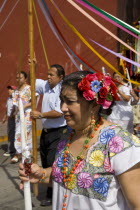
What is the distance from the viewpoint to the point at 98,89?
2402mm

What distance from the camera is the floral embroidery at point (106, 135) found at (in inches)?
89.5

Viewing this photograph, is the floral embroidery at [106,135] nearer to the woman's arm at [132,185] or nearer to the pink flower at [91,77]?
the woman's arm at [132,185]

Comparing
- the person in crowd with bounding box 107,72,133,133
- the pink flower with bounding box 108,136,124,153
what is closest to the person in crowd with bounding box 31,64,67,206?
the person in crowd with bounding box 107,72,133,133

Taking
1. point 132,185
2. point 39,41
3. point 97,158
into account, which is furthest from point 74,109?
point 39,41

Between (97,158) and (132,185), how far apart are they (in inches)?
10.2

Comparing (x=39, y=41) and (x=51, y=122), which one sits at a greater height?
(x=39, y=41)

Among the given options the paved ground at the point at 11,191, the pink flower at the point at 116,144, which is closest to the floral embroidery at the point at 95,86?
the pink flower at the point at 116,144

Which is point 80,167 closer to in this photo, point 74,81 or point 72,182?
point 72,182

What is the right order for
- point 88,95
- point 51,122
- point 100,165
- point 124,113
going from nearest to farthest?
point 100,165, point 88,95, point 51,122, point 124,113

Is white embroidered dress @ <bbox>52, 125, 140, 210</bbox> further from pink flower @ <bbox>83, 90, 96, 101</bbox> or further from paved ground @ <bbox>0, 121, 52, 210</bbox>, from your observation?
paved ground @ <bbox>0, 121, 52, 210</bbox>

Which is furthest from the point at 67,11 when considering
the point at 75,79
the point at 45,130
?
the point at 75,79

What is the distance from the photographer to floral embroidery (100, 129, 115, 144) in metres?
2.27

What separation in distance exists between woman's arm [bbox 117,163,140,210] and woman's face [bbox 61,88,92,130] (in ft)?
1.44

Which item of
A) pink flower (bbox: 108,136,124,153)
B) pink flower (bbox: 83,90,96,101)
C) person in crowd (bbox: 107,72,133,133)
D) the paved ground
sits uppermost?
pink flower (bbox: 83,90,96,101)
